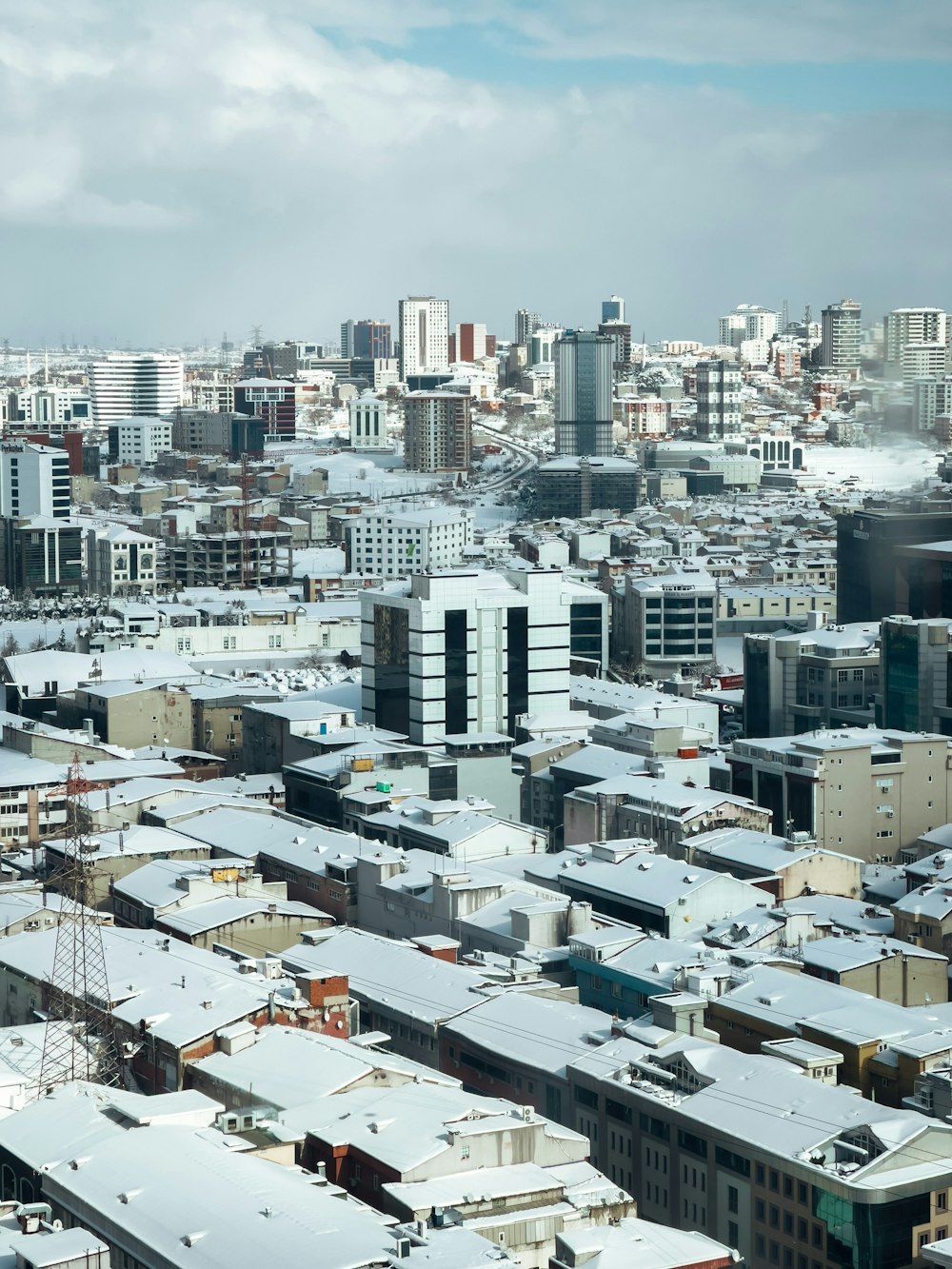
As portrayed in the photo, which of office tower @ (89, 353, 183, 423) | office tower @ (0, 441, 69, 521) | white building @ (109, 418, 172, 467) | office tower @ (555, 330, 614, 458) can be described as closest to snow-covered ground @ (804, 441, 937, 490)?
office tower @ (555, 330, 614, 458)

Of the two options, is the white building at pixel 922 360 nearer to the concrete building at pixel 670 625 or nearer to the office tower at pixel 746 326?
the concrete building at pixel 670 625

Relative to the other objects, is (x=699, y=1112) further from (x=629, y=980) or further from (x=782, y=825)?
(x=782, y=825)

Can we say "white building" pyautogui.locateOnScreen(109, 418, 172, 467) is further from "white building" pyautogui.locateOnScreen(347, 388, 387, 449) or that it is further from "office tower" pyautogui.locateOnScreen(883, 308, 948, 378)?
"office tower" pyautogui.locateOnScreen(883, 308, 948, 378)

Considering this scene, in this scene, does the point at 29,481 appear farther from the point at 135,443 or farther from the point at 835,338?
the point at 835,338

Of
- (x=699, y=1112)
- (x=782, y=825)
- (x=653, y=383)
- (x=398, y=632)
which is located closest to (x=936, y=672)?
(x=782, y=825)

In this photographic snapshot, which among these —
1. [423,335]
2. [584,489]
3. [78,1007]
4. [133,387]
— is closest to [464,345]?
[423,335]

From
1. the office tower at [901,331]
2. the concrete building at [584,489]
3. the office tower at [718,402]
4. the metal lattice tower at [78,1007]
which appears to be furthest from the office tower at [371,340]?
the metal lattice tower at [78,1007]
